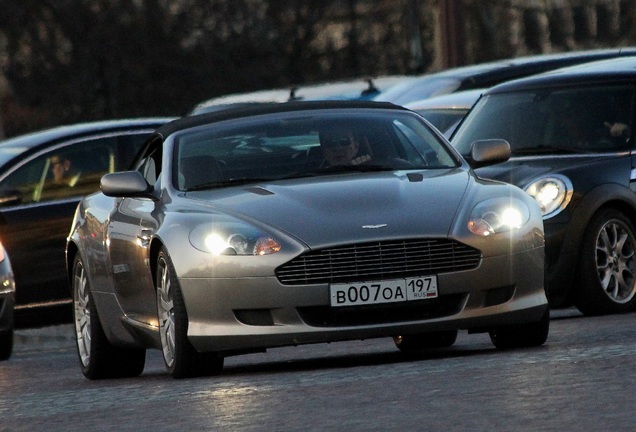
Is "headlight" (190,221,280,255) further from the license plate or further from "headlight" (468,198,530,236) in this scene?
"headlight" (468,198,530,236)

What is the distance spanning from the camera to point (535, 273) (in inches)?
384

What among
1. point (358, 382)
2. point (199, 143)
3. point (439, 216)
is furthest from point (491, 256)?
point (199, 143)

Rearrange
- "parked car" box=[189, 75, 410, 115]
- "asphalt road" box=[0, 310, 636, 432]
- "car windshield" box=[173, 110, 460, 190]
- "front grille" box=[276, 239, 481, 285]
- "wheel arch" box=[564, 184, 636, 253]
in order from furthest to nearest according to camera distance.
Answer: "parked car" box=[189, 75, 410, 115], "wheel arch" box=[564, 184, 636, 253], "car windshield" box=[173, 110, 460, 190], "front grille" box=[276, 239, 481, 285], "asphalt road" box=[0, 310, 636, 432]

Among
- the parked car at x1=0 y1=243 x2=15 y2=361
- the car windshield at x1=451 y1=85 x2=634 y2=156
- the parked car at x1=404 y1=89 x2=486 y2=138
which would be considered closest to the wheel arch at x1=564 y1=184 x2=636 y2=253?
the car windshield at x1=451 y1=85 x2=634 y2=156

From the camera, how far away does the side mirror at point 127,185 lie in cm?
1044

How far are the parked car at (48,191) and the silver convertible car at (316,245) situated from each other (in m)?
5.00

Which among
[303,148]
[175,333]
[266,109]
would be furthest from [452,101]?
[175,333]

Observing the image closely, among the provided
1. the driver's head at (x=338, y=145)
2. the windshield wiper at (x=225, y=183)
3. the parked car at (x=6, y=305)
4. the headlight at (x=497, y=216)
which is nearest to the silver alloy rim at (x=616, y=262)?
the driver's head at (x=338, y=145)

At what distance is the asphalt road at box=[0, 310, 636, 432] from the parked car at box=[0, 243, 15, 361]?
2.68m

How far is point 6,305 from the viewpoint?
13836 millimetres

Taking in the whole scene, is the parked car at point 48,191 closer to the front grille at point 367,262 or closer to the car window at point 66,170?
the car window at point 66,170

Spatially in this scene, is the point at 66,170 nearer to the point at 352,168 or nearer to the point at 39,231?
the point at 39,231

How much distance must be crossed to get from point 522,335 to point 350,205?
1177 millimetres

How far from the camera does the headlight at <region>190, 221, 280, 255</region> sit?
931 cm
